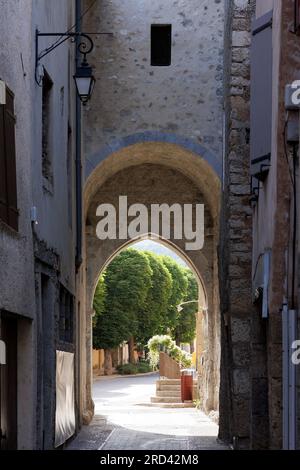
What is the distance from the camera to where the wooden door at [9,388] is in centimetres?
979

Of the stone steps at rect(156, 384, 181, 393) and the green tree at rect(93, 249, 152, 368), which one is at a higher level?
the green tree at rect(93, 249, 152, 368)

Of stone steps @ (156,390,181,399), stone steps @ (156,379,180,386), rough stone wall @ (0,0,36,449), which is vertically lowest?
stone steps @ (156,390,181,399)

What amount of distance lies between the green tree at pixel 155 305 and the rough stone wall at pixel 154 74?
35.9 metres

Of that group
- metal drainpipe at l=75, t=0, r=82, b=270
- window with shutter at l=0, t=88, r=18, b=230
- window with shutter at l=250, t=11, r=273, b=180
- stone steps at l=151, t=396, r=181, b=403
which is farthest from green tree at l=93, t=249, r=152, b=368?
window with shutter at l=0, t=88, r=18, b=230

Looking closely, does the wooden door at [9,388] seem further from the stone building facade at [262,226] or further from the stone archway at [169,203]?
the stone archway at [169,203]

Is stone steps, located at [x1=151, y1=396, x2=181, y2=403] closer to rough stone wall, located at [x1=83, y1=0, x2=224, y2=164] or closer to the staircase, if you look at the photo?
the staircase

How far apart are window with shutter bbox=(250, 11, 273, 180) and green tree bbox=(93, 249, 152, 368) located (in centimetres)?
3773

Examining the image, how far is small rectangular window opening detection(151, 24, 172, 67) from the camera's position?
19.7m
